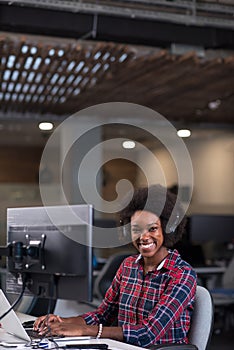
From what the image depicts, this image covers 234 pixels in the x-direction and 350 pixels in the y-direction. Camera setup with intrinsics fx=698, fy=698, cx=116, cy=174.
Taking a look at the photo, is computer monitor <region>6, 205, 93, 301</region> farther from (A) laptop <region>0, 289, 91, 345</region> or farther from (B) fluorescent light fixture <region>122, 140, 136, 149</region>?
(B) fluorescent light fixture <region>122, 140, 136, 149</region>

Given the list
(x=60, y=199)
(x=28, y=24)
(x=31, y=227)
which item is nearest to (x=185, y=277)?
(x=31, y=227)

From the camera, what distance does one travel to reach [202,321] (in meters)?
3.42

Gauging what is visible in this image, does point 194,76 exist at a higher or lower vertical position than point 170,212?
higher

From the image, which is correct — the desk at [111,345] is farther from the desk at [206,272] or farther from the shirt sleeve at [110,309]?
the desk at [206,272]

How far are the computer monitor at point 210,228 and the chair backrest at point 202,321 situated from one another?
6.04 meters

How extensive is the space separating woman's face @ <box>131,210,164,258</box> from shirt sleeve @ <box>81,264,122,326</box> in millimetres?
329

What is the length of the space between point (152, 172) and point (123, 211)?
5768mm

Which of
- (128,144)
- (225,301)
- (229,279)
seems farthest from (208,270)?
(128,144)

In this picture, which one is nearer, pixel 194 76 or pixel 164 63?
pixel 164 63

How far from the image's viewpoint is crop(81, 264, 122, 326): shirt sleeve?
3.75 meters

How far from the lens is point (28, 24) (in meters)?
6.92

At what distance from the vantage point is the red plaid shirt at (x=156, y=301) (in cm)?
326

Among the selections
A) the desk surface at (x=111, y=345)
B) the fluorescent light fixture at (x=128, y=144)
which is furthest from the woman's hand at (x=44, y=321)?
Result: the fluorescent light fixture at (x=128, y=144)

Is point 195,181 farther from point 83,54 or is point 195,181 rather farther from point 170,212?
point 170,212
